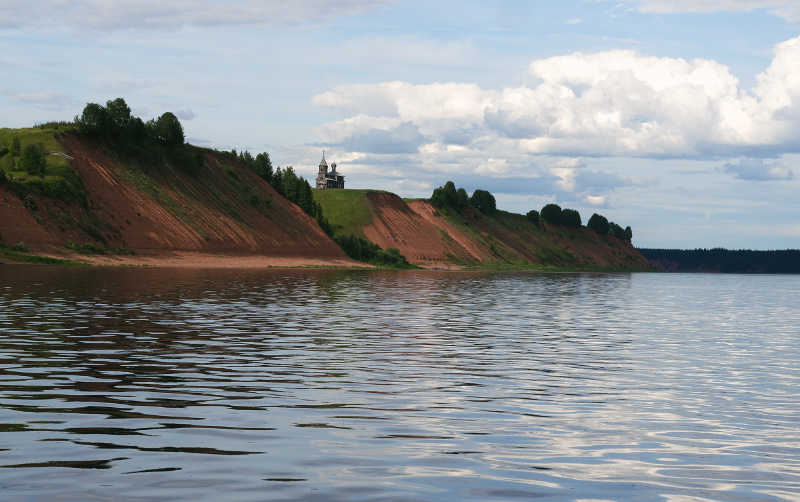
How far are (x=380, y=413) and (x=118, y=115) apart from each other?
375 feet

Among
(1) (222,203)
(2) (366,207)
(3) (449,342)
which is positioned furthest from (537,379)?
(2) (366,207)

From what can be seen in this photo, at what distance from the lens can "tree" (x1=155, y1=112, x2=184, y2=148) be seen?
124m

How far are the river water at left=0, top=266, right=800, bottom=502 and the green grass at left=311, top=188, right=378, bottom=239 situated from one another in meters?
141

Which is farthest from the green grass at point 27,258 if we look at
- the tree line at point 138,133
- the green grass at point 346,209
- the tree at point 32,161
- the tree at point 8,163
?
the green grass at point 346,209

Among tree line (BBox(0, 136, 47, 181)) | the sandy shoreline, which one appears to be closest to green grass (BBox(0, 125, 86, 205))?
tree line (BBox(0, 136, 47, 181))

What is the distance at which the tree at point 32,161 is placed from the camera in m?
97.9

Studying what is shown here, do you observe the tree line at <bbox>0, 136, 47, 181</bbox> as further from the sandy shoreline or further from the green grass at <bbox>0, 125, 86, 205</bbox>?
the sandy shoreline

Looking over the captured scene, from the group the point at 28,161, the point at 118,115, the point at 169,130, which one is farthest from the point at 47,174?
the point at 169,130

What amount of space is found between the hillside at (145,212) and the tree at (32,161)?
1237mm

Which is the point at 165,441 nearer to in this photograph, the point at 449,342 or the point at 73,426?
the point at 73,426

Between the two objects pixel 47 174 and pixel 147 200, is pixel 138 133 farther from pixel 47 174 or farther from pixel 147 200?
pixel 47 174

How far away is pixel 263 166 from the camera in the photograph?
14938cm

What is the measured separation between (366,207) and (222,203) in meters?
58.4

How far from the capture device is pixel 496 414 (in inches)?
522
